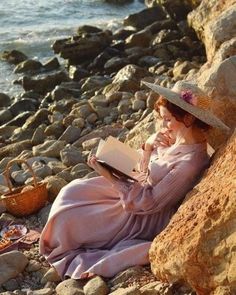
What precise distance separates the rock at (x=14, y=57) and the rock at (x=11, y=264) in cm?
1010

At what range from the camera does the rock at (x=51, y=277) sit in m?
5.08

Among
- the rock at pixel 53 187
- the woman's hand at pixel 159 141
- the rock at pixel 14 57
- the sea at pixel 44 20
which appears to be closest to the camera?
the woman's hand at pixel 159 141

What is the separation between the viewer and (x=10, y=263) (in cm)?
523

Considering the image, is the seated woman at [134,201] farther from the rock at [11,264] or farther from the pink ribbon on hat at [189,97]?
the rock at [11,264]

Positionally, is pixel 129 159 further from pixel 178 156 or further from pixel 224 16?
pixel 224 16

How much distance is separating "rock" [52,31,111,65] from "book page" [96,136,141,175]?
9598 millimetres

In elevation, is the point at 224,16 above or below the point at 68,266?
above

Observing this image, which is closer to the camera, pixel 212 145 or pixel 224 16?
pixel 212 145

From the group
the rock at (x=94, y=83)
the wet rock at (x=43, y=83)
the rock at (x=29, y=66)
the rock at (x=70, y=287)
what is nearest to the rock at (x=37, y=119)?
the rock at (x=94, y=83)

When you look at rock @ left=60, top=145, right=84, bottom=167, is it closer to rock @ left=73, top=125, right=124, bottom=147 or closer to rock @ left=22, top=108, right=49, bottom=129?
rock @ left=73, top=125, right=124, bottom=147

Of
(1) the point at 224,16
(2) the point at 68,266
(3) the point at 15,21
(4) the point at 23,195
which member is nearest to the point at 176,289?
(2) the point at 68,266

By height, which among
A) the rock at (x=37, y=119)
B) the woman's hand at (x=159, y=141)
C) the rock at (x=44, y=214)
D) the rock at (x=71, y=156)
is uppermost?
the woman's hand at (x=159, y=141)

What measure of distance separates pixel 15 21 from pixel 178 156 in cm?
1468

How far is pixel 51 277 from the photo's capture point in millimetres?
5102
